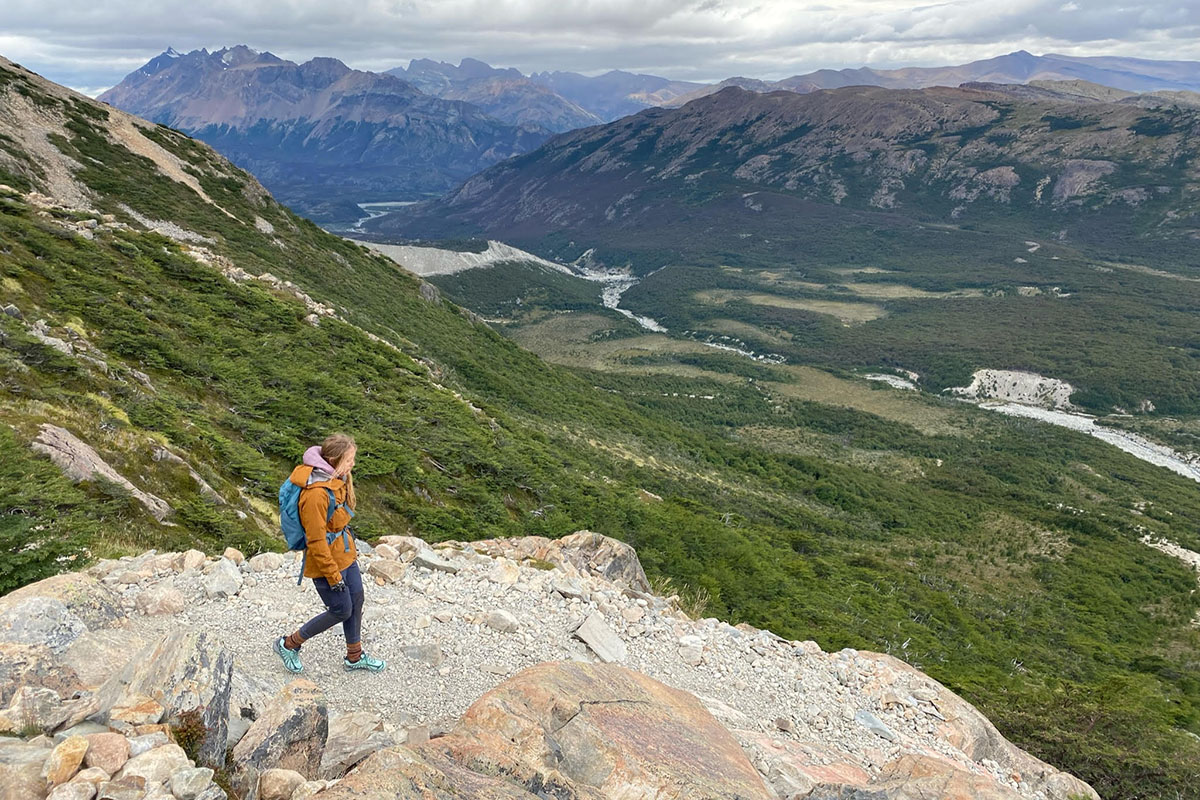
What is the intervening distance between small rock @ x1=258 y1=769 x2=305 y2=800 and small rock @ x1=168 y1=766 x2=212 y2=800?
1.56 feet

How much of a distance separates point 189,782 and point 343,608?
3.34 metres

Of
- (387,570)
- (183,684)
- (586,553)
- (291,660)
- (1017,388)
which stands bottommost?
(1017,388)

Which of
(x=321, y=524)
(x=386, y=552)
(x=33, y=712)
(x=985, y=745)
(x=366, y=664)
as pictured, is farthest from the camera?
(x=386, y=552)

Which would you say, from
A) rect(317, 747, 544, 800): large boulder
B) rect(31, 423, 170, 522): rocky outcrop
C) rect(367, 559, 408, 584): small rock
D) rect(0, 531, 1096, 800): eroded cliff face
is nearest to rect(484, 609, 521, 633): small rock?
rect(0, 531, 1096, 800): eroded cliff face

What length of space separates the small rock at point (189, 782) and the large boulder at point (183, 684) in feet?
2.00

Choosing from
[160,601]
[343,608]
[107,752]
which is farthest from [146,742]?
[160,601]

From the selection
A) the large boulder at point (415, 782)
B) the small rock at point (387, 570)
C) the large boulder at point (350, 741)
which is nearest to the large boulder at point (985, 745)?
the large boulder at point (415, 782)

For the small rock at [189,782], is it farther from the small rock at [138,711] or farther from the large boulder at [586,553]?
the large boulder at [586,553]

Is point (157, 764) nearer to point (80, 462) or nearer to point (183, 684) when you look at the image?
point (183, 684)

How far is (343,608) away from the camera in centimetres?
812

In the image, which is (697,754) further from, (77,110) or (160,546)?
(77,110)

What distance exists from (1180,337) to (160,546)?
166 meters

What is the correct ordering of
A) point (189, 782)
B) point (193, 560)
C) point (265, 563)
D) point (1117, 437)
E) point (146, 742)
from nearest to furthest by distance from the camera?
point (189, 782) → point (146, 742) → point (193, 560) → point (265, 563) → point (1117, 437)

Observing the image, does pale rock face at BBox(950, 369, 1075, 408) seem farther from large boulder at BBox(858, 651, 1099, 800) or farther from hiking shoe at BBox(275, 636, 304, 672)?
hiking shoe at BBox(275, 636, 304, 672)
